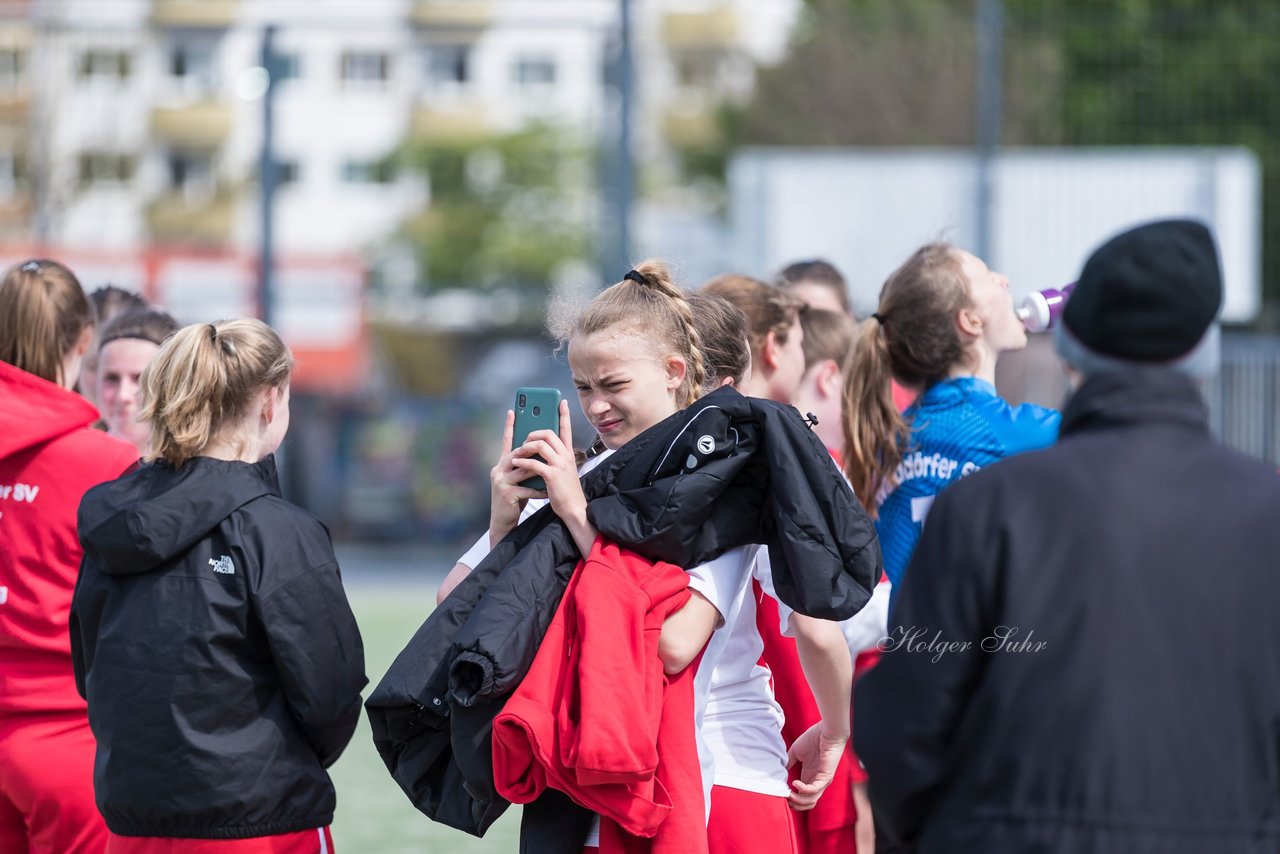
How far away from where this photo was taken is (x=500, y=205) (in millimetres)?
45594

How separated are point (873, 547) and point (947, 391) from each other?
917mm

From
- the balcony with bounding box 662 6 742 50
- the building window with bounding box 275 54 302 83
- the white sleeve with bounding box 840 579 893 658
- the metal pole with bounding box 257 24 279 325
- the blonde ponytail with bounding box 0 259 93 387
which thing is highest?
the balcony with bounding box 662 6 742 50

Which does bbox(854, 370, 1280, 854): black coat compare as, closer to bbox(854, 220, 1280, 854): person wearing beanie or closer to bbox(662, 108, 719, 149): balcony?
bbox(854, 220, 1280, 854): person wearing beanie

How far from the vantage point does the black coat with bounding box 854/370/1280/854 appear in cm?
192

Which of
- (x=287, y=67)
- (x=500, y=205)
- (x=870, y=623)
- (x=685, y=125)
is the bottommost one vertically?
(x=870, y=623)

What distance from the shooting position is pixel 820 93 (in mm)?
26500

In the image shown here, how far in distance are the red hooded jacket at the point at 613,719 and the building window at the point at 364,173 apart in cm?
4525

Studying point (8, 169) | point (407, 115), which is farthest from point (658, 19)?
point (8, 169)

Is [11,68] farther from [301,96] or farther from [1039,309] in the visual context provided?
[301,96]

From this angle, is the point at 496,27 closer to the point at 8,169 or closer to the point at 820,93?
the point at 8,169

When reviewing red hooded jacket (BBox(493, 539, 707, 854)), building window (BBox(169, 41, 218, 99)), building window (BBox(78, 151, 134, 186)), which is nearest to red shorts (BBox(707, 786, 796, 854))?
red hooded jacket (BBox(493, 539, 707, 854))

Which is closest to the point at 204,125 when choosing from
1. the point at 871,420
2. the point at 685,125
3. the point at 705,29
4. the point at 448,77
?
the point at 448,77

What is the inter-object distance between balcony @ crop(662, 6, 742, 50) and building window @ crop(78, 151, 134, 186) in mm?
33946

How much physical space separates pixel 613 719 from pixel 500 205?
43964mm
